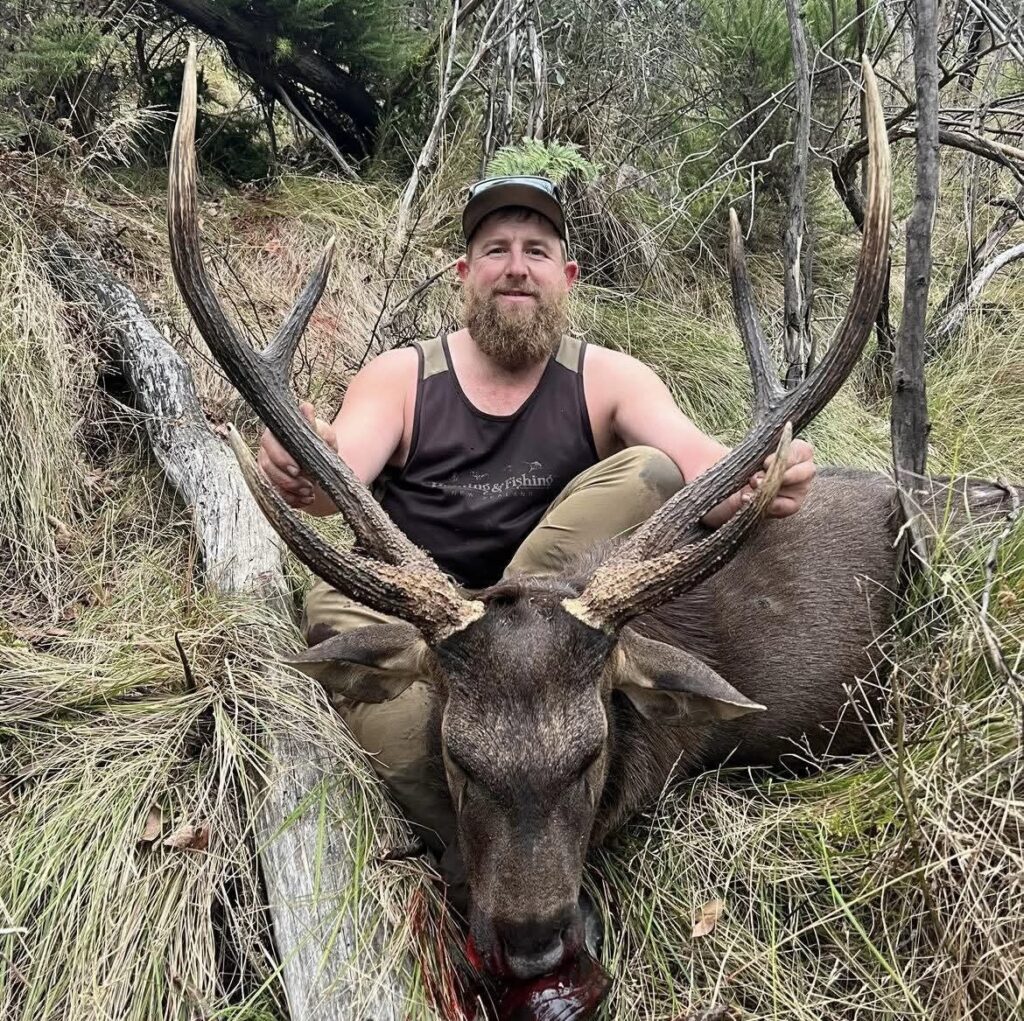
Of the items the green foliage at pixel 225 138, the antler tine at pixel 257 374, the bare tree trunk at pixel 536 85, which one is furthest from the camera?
the green foliage at pixel 225 138

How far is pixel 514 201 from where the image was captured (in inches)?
161

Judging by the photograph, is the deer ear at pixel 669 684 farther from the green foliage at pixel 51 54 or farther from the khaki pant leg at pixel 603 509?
the green foliage at pixel 51 54

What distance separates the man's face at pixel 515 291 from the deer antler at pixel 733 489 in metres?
1.43

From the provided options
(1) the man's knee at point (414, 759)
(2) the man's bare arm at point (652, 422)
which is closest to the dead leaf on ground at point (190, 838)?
(1) the man's knee at point (414, 759)

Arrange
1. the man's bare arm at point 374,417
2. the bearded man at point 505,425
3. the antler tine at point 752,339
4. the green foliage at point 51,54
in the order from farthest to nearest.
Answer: the green foliage at point 51,54 < the man's bare arm at point 374,417 < the bearded man at point 505,425 < the antler tine at point 752,339

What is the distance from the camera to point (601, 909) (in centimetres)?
291

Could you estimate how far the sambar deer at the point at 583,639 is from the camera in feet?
8.02

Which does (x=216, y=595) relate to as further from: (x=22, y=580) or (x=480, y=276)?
(x=480, y=276)

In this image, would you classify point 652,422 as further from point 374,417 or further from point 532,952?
point 532,952

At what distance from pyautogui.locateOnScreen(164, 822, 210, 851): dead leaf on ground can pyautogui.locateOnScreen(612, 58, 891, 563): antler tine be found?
1486mm

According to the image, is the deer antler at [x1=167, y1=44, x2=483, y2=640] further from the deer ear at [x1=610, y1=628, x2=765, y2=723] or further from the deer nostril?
the deer nostril

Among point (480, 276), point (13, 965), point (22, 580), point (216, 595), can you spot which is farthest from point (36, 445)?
point (13, 965)

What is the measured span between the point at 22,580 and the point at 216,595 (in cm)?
99

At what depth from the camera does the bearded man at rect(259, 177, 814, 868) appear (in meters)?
Result: 3.82
